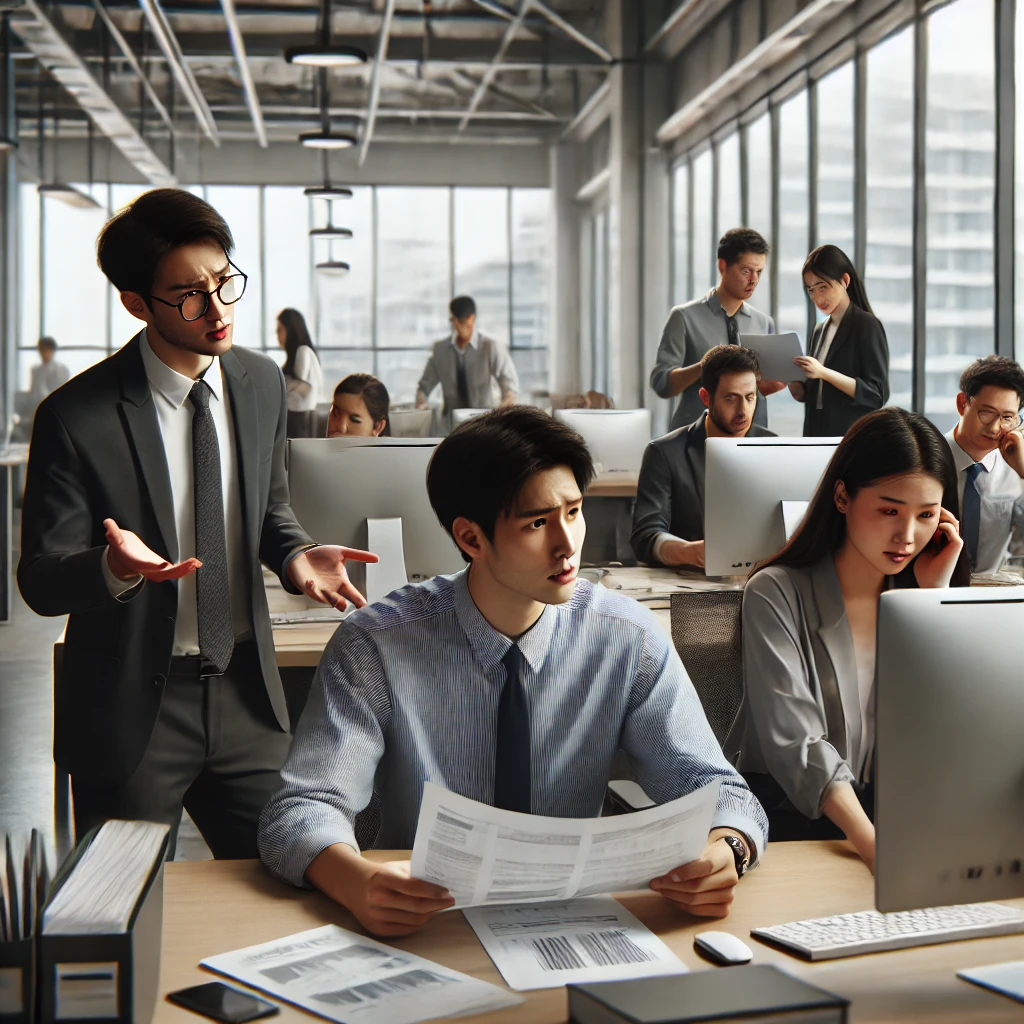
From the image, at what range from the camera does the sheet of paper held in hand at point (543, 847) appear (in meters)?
1.27

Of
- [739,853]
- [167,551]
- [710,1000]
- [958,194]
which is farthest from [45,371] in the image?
[710,1000]

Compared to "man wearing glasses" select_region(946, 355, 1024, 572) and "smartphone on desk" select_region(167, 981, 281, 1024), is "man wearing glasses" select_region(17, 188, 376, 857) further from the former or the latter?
"man wearing glasses" select_region(946, 355, 1024, 572)

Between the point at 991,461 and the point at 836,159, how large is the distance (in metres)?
4.31

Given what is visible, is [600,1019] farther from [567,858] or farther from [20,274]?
[20,274]

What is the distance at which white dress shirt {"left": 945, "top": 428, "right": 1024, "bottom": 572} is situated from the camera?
3.90 metres

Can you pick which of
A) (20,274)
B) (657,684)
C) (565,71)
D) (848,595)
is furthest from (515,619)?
(20,274)

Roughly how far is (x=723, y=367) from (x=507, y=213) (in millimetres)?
12277

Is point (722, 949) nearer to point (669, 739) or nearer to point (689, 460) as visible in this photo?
point (669, 739)

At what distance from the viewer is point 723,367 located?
3998 mm

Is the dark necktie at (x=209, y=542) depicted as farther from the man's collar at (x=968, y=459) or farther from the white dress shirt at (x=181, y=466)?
the man's collar at (x=968, y=459)

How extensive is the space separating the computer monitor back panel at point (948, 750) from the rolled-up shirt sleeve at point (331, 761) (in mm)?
657

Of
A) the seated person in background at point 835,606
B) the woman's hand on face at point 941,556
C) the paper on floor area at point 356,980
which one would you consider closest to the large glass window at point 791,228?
the woman's hand on face at point 941,556

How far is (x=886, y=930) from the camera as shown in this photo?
1.42 m

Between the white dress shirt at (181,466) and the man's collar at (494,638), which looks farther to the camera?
the white dress shirt at (181,466)
